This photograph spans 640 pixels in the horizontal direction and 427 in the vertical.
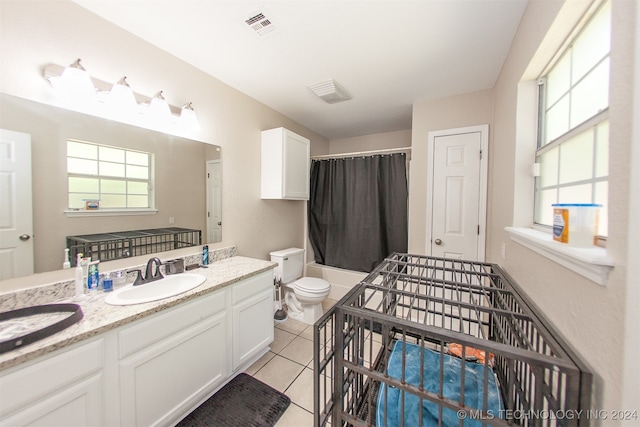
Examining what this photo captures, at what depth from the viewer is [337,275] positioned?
3.17 metres

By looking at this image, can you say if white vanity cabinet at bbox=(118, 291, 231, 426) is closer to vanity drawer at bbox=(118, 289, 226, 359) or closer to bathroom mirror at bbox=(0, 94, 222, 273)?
vanity drawer at bbox=(118, 289, 226, 359)

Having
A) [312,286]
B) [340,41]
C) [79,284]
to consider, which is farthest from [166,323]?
[340,41]

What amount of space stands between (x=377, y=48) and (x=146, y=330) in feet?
7.50

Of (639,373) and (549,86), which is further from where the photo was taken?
(549,86)

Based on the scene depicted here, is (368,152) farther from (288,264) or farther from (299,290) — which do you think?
(299,290)

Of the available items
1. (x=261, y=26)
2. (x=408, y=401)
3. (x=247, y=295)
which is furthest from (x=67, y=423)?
(x=261, y=26)

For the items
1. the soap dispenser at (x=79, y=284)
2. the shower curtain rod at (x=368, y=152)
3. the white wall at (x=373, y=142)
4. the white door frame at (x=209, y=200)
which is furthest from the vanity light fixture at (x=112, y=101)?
the white wall at (x=373, y=142)

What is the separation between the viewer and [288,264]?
272 centimetres

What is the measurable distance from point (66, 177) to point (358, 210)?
107 inches

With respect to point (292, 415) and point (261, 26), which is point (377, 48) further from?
point (292, 415)

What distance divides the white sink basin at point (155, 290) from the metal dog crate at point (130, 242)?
25 cm

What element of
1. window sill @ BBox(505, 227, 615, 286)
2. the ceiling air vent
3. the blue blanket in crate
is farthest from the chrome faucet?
window sill @ BBox(505, 227, 615, 286)

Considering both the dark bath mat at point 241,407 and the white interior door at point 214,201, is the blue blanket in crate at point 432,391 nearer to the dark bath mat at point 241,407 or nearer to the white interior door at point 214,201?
the dark bath mat at point 241,407

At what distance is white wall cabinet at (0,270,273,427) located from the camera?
0.85 meters
